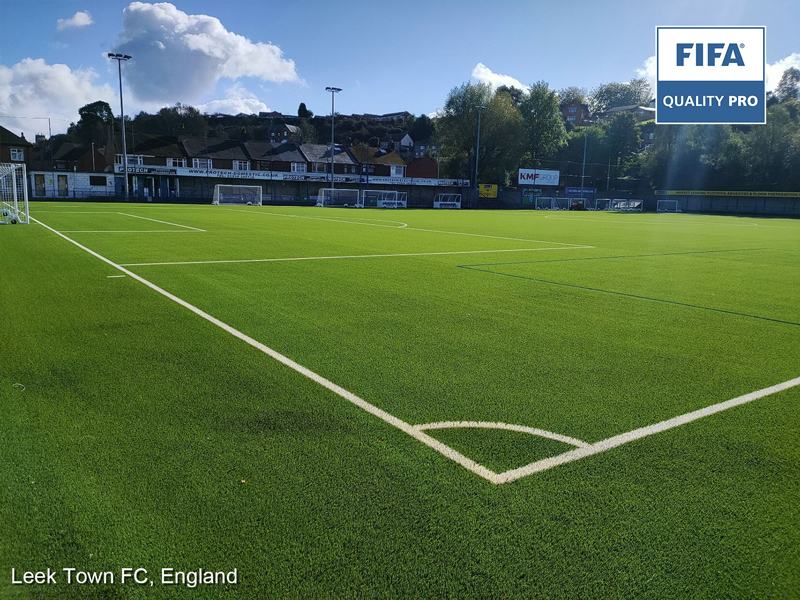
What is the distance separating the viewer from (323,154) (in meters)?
92.8

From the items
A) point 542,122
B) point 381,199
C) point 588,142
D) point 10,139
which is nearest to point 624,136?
point 588,142

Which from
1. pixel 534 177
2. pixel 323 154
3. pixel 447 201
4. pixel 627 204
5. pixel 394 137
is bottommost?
pixel 627 204

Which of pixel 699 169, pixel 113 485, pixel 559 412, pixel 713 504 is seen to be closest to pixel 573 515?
pixel 713 504

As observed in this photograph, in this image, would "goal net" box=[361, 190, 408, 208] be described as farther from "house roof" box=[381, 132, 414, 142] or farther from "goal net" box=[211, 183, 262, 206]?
"house roof" box=[381, 132, 414, 142]

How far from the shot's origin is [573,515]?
2.81 metres

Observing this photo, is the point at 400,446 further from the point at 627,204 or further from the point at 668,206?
the point at 627,204

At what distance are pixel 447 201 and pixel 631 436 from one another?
7492 cm

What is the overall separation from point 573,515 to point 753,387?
2760mm

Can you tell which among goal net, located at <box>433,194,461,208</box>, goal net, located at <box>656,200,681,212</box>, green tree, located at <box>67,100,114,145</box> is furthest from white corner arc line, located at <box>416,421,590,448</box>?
green tree, located at <box>67,100,114,145</box>

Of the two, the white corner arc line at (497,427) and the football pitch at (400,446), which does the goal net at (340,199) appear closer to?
the football pitch at (400,446)

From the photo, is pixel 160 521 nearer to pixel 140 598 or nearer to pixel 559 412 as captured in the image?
pixel 140 598

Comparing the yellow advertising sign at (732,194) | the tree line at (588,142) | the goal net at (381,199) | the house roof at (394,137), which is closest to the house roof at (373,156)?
the tree line at (588,142)

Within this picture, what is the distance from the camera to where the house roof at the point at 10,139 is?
256 feet

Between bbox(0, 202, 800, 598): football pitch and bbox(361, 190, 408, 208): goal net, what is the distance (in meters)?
59.7
